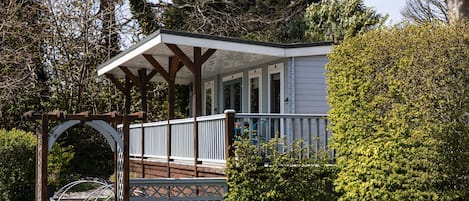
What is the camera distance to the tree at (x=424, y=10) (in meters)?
22.1

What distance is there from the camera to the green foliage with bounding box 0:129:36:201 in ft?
39.8

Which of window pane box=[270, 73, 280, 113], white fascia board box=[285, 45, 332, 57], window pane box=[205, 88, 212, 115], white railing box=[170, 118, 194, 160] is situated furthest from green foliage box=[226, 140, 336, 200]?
window pane box=[205, 88, 212, 115]

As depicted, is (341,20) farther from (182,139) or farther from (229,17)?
(182,139)

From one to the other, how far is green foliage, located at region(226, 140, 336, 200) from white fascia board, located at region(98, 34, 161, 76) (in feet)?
9.79

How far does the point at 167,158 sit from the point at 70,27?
898 cm

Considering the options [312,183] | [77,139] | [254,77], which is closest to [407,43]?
[312,183]

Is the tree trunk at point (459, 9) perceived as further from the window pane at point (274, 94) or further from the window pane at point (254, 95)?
the window pane at point (254, 95)

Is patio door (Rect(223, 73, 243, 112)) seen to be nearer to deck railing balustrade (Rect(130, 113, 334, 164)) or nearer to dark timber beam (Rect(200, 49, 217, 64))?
deck railing balustrade (Rect(130, 113, 334, 164))

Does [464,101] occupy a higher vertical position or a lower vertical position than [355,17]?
lower

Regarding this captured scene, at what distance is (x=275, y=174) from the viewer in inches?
344

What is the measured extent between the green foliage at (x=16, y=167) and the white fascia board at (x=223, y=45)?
14.6ft

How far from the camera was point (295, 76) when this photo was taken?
11.5 metres

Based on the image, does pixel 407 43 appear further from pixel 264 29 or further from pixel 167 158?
pixel 264 29

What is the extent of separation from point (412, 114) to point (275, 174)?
2.34m
